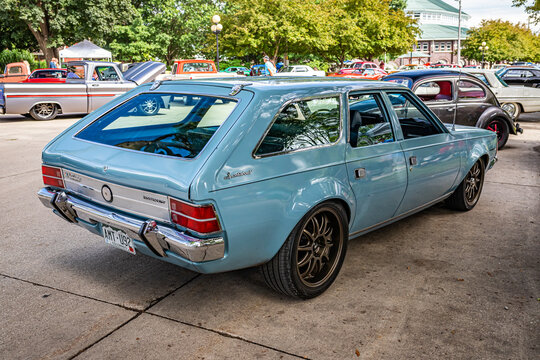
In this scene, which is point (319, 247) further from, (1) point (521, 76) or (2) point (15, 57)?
(2) point (15, 57)

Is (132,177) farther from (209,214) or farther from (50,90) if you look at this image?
(50,90)

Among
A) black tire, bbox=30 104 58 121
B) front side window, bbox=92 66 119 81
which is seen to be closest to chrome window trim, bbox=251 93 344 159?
front side window, bbox=92 66 119 81

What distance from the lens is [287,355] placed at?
2.74 m

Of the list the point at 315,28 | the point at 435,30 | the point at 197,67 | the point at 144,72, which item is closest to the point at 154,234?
the point at 144,72

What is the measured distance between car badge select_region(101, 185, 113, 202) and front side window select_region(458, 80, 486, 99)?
25.2ft

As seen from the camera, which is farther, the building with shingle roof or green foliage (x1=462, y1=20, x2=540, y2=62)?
the building with shingle roof

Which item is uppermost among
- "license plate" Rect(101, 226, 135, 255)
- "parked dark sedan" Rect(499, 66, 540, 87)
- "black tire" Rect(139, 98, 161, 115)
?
"black tire" Rect(139, 98, 161, 115)

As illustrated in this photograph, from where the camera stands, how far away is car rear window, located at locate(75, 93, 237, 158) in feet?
11.4

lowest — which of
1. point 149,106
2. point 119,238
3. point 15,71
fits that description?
point 119,238

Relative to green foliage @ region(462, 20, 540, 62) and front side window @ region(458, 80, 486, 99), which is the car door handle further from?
green foliage @ region(462, 20, 540, 62)

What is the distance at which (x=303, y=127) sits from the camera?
3344 millimetres

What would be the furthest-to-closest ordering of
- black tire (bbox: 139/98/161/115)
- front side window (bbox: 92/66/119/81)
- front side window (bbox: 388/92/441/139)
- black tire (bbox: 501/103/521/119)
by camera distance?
front side window (bbox: 92/66/119/81), black tire (bbox: 501/103/521/119), front side window (bbox: 388/92/441/139), black tire (bbox: 139/98/161/115)

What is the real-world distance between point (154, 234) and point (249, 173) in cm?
67

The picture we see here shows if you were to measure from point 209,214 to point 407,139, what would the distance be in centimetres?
220
